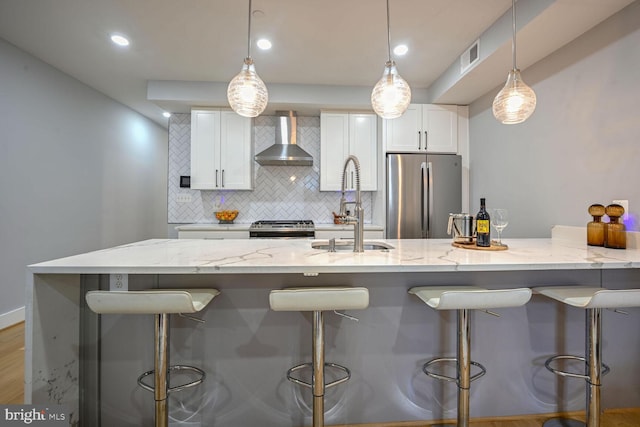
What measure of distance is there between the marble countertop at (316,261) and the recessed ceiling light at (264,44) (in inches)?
77.0

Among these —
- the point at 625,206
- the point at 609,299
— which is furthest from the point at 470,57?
the point at 609,299

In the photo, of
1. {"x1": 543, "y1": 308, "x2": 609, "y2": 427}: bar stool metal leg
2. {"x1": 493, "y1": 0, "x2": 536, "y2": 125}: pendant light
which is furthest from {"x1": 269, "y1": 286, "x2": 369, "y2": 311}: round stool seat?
{"x1": 493, "y1": 0, "x2": 536, "y2": 125}: pendant light

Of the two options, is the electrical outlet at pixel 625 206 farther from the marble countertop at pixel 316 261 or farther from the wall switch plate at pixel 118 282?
the wall switch plate at pixel 118 282

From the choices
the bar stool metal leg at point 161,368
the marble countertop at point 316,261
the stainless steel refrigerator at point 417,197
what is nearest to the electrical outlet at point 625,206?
the marble countertop at point 316,261

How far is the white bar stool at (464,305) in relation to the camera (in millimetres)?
1252

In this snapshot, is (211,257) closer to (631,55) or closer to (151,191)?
(631,55)

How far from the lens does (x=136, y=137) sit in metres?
4.96

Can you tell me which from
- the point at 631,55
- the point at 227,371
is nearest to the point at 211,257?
the point at 227,371

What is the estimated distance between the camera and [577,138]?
2232mm

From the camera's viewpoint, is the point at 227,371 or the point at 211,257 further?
the point at 227,371

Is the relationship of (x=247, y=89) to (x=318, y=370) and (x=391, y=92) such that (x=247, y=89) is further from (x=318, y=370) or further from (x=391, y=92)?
(x=318, y=370)

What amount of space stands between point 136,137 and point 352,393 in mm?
5085

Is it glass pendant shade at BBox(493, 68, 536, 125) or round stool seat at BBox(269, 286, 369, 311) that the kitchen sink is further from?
glass pendant shade at BBox(493, 68, 536, 125)

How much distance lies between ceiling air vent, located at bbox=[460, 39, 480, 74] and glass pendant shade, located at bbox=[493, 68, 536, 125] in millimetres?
960
